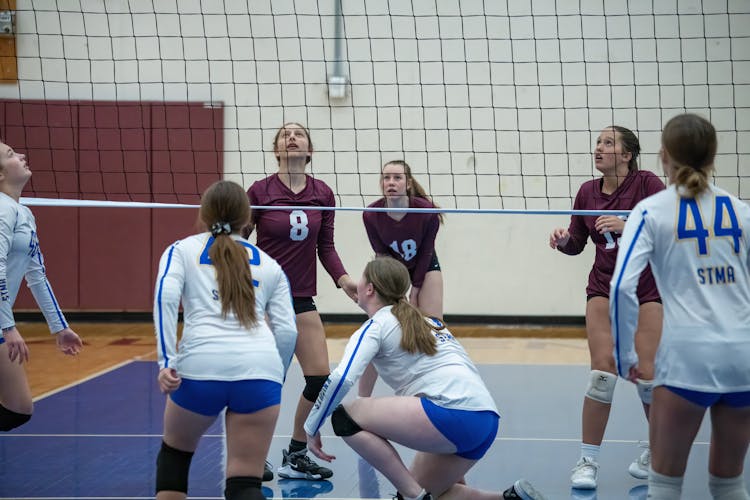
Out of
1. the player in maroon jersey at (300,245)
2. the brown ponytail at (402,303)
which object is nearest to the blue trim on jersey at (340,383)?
the brown ponytail at (402,303)

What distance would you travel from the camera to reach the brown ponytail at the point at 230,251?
303 cm

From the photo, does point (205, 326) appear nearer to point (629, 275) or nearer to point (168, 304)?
point (168, 304)

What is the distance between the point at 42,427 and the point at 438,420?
115 inches

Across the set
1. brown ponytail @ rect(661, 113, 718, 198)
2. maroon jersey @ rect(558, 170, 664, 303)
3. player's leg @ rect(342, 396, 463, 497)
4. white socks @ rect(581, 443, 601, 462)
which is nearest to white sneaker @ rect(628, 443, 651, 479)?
white socks @ rect(581, 443, 601, 462)

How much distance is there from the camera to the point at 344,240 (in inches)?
403

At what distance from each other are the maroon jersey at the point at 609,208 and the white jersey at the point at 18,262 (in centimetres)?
248

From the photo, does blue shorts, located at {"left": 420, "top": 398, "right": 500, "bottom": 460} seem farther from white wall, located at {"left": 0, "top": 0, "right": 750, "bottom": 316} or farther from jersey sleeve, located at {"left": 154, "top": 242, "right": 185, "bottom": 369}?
white wall, located at {"left": 0, "top": 0, "right": 750, "bottom": 316}

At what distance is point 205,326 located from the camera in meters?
3.02

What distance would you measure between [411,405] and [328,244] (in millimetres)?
1536

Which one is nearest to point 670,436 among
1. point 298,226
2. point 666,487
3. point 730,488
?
point 666,487

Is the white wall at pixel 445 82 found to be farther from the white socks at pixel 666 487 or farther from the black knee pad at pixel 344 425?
the white socks at pixel 666 487

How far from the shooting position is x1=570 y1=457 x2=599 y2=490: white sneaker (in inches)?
166

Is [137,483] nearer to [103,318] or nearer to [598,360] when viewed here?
[598,360]

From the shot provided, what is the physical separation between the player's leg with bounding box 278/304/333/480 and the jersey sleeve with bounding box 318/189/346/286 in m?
0.32
